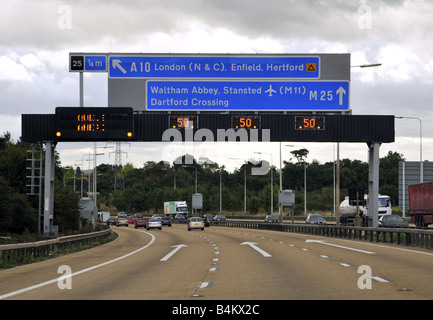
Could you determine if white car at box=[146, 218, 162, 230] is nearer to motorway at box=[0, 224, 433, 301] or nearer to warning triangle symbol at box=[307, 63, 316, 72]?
warning triangle symbol at box=[307, 63, 316, 72]

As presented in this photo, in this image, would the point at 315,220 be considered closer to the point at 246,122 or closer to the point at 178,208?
the point at 246,122

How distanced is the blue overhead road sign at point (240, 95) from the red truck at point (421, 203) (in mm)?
19325

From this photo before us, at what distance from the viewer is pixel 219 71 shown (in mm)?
40250

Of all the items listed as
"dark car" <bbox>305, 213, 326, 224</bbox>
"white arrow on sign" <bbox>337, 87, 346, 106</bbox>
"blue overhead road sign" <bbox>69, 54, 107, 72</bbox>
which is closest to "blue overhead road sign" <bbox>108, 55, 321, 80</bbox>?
"blue overhead road sign" <bbox>69, 54, 107, 72</bbox>

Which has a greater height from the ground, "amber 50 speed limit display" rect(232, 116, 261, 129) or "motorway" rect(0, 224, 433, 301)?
"amber 50 speed limit display" rect(232, 116, 261, 129)

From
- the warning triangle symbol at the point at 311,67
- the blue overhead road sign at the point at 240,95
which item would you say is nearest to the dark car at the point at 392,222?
the blue overhead road sign at the point at 240,95

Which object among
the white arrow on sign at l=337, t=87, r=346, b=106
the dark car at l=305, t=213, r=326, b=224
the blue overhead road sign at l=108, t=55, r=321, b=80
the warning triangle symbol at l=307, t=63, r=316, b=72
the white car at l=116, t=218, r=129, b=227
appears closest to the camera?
the blue overhead road sign at l=108, t=55, r=321, b=80

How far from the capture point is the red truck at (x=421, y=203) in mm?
56297

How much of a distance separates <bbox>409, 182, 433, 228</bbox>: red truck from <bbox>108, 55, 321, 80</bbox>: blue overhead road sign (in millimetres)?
20270

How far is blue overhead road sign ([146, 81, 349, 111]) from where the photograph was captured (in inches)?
1577

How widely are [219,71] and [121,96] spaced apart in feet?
18.6

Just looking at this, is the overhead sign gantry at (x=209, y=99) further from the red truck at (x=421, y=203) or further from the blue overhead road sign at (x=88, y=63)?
the red truck at (x=421, y=203)
